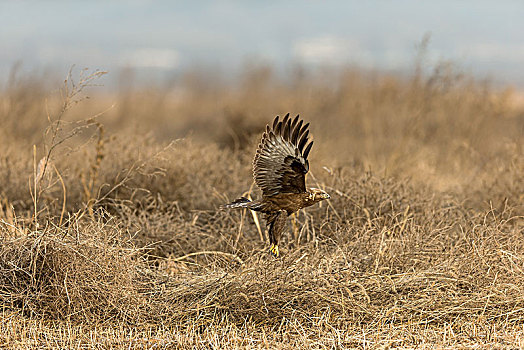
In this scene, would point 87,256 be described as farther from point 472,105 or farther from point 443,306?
point 472,105

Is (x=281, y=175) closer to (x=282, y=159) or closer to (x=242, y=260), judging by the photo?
(x=282, y=159)

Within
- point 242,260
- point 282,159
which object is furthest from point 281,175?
point 242,260

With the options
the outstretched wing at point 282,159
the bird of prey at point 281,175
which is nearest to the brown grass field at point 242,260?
the bird of prey at point 281,175

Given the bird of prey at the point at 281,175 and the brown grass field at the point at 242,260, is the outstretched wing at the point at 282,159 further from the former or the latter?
the brown grass field at the point at 242,260

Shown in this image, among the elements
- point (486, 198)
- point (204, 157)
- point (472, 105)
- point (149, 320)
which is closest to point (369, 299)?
point (149, 320)

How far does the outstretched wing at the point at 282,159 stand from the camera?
11.5 feet

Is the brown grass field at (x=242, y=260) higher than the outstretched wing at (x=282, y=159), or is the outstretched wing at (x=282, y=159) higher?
the outstretched wing at (x=282, y=159)

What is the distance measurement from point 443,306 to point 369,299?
0.44 m

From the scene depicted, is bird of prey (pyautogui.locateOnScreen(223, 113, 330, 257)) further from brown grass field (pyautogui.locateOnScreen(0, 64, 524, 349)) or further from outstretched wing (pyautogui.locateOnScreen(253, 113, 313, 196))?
brown grass field (pyautogui.locateOnScreen(0, 64, 524, 349))

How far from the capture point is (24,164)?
6.14m

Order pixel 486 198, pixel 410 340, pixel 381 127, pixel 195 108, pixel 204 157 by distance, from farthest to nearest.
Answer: pixel 195 108, pixel 381 127, pixel 204 157, pixel 486 198, pixel 410 340

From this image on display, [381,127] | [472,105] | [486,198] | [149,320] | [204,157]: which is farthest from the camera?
[381,127]

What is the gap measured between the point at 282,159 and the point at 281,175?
0.34ft

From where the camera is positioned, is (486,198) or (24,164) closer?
(486,198)
